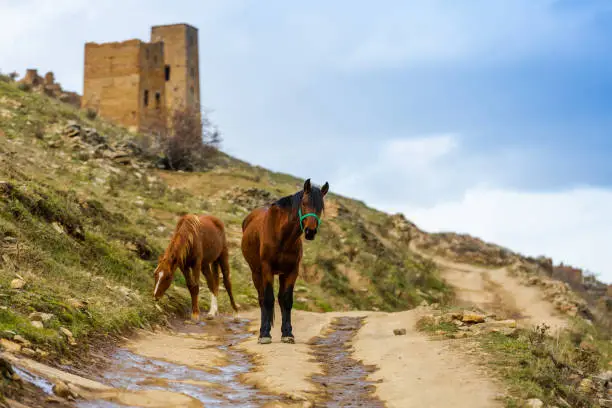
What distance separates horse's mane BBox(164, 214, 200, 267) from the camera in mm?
13414

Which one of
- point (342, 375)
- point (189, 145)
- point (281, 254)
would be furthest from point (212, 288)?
point (189, 145)

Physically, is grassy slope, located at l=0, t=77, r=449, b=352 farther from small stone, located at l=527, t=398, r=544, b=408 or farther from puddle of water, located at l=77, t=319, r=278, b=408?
small stone, located at l=527, t=398, r=544, b=408

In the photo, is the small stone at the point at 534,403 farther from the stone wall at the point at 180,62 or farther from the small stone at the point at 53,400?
the stone wall at the point at 180,62

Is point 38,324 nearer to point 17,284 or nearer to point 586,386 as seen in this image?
point 17,284

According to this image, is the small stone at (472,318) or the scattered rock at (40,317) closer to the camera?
the scattered rock at (40,317)

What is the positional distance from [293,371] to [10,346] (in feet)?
9.89

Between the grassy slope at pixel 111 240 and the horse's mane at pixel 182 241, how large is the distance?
3.03 ft

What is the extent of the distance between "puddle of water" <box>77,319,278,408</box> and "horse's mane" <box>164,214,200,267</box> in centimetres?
374

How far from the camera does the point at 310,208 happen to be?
10.1 m

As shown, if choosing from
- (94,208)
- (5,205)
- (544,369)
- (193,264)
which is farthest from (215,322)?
(544,369)

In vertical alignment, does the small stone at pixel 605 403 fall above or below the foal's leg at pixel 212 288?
below

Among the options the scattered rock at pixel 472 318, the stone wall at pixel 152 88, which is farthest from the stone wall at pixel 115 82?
the scattered rock at pixel 472 318

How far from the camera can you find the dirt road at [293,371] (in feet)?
23.0

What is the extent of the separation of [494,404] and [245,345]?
487cm
